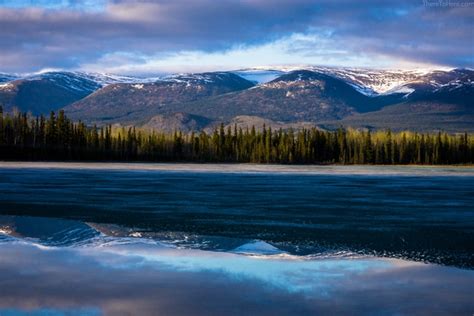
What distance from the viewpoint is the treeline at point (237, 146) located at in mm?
160875

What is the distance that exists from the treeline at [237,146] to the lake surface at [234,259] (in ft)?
428

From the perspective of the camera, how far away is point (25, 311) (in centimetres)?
1241

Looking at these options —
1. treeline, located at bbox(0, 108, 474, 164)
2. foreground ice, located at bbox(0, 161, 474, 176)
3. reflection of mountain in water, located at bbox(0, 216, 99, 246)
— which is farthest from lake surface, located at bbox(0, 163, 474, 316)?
treeline, located at bbox(0, 108, 474, 164)

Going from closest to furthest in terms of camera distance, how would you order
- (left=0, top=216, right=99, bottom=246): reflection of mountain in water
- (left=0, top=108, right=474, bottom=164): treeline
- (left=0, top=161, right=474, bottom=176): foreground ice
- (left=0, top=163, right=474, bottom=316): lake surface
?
(left=0, top=163, right=474, bottom=316): lake surface → (left=0, top=216, right=99, bottom=246): reflection of mountain in water → (left=0, top=161, right=474, bottom=176): foreground ice → (left=0, top=108, right=474, bottom=164): treeline

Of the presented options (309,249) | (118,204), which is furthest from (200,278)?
(118,204)

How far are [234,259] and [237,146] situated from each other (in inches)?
6506

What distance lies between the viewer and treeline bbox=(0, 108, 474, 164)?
6334 inches

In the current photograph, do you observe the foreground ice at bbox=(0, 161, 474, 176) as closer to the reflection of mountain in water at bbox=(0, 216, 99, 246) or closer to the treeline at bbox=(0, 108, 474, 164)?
the treeline at bbox=(0, 108, 474, 164)

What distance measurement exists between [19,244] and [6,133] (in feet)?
488

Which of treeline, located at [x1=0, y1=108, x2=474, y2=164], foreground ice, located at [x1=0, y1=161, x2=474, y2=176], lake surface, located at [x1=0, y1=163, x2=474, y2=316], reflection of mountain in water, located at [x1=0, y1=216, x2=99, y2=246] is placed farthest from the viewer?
treeline, located at [x1=0, y1=108, x2=474, y2=164]

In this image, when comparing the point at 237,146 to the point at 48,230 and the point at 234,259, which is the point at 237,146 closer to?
the point at 48,230

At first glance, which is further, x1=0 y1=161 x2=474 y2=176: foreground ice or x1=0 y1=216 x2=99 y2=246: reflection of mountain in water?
x1=0 y1=161 x2=474 y2=176: foreground ice

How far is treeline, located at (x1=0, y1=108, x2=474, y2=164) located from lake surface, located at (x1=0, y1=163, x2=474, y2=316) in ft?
428

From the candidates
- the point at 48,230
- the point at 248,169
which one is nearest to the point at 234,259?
the point at 48,230
